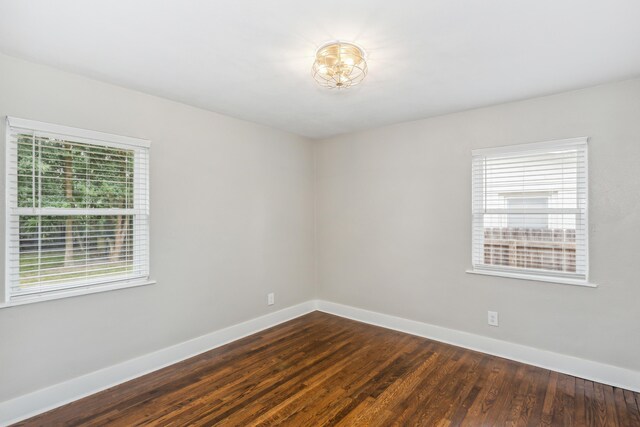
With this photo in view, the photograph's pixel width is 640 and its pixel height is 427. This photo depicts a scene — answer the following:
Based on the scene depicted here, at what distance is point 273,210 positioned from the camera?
405 centimetres

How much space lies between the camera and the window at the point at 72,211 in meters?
2.21

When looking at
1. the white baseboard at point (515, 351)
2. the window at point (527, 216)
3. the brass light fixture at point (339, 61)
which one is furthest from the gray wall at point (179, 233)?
the window at point (527, 216)

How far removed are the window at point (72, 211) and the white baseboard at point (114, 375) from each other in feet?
2.18

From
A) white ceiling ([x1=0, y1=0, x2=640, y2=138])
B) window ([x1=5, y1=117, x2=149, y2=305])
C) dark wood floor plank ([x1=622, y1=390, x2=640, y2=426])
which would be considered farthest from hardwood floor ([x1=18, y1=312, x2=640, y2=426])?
white ceiling ([x1=0, y1=0, x2=640, y2=138])

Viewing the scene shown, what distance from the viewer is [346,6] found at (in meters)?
1.65

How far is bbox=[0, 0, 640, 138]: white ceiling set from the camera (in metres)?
1.67

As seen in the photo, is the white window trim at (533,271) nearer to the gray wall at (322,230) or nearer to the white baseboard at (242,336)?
the gray wall at (322,230)

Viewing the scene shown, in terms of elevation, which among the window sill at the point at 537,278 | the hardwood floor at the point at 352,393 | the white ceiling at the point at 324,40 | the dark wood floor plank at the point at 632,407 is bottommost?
the hardwood floor at the point at 352,393

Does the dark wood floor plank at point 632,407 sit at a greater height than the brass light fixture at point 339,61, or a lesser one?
lesser

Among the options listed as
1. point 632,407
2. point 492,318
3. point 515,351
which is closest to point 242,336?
point 492,318

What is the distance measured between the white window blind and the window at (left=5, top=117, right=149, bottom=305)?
127 inches

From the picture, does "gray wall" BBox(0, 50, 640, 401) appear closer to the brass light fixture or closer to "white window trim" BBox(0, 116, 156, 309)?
"white window trim" BBox(0, 116, 156, 309)

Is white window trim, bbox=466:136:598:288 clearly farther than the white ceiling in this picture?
Yes

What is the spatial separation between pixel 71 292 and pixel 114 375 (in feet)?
2.53
